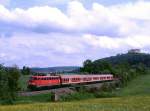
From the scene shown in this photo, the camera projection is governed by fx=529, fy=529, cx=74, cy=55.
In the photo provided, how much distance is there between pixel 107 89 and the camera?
316 ft

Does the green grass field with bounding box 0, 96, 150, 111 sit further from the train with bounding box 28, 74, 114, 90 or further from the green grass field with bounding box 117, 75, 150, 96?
the green grass field with bounding box 117, 75, 150, 96

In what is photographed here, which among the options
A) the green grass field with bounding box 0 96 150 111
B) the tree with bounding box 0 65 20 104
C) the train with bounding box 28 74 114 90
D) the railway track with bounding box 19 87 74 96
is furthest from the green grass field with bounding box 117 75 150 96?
the green grass field with bounding box 0 96 150 111

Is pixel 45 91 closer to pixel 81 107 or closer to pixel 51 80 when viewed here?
pixel 51 80

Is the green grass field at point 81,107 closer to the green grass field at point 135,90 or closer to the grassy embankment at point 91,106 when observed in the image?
the grassy embankment at point 91,106

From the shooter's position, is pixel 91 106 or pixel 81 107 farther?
pixel 91 106

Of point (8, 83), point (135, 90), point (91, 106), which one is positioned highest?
→ point (8, 83)

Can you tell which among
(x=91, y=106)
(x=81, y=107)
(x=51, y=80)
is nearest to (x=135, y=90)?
(x=51, y=80)

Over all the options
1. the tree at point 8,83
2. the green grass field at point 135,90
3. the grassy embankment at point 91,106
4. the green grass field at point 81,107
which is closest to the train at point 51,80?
the tree at point 8,83

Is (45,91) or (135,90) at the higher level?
(45,91)

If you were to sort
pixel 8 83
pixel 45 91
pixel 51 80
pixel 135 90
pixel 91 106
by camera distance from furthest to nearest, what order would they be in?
pixel 135 90 → pixel 51 80 → pixel 8 83 → pixel 45 91 → pixel 91 106

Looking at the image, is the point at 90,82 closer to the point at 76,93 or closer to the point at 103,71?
the point at 76,93

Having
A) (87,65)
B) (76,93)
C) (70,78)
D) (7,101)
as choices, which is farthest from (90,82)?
(87,65)

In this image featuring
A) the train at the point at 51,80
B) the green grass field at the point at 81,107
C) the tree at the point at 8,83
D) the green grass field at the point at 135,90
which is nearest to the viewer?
the green grass field at the point at 81,107

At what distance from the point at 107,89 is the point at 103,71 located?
4551cm
